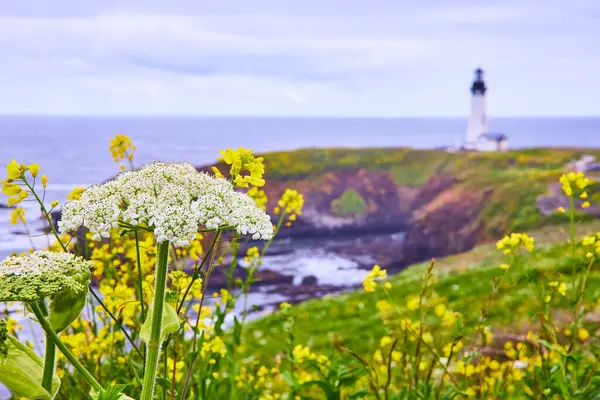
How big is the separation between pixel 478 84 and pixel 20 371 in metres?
71.4

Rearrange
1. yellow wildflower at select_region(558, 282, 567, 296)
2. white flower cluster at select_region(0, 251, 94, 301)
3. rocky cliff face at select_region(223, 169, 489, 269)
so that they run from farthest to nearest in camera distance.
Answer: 1. rocky cliff face at select_region(223, 169, 489, 269)
2. yellow wildflower at select_region(558, 282, 567, 296)
3. white flower cluster at select_region(0, 251, 94, 301)

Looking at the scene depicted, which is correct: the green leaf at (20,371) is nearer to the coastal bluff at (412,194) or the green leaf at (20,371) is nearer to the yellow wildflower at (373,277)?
the yellow wildflower at (373,277)

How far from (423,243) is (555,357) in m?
41.8

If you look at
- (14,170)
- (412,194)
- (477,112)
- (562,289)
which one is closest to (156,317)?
(14,170)

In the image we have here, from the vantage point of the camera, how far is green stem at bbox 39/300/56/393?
62.6 inches

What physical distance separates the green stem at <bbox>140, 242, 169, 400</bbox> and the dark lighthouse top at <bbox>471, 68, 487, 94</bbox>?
70673mm

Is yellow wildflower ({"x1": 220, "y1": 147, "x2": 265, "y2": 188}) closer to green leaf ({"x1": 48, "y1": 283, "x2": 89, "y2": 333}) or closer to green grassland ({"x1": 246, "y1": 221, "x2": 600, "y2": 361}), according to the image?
green leaf ({"x1": 48, "y1": 283, "x2": 89, "y2": 333})

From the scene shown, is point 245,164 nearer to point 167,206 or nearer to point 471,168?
point 167,206

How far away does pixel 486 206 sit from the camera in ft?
141

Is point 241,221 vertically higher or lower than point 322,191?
higher

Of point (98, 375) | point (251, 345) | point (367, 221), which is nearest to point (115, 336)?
point (98, 375)

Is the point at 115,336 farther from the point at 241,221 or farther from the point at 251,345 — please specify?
the point at 251,345

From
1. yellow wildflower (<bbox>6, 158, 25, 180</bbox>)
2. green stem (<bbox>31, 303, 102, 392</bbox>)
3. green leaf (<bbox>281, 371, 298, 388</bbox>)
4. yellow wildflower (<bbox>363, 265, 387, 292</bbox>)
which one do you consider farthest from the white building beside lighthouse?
green stem (<bbox>31, 303, 102, 392</bbox>)

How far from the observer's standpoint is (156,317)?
1.59 meters
